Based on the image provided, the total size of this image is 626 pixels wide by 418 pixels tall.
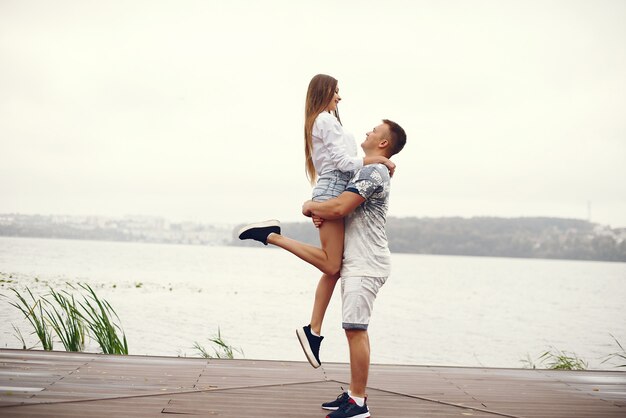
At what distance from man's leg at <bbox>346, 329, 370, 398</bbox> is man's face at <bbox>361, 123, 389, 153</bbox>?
36.7 inches

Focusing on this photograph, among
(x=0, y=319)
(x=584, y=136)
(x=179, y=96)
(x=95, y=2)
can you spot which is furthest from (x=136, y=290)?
(x=584, y=136)

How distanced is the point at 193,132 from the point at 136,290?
38296 mm


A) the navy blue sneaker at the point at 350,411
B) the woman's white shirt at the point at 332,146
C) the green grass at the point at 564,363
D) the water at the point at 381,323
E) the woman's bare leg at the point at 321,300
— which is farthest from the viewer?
the water at the point at 381,323

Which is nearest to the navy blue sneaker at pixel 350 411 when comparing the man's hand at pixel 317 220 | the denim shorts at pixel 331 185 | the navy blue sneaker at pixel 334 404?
the navy blue sneaker at pixel 334 404

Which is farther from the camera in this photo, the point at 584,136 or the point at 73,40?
the point at 584,136

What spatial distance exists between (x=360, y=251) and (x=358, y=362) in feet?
Answer: 1.78

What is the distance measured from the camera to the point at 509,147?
195ft

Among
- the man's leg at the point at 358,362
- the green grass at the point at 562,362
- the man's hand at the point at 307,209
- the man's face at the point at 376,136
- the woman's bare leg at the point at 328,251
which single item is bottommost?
the green grass at the point at 562,362

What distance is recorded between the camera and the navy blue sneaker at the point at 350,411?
350 cm

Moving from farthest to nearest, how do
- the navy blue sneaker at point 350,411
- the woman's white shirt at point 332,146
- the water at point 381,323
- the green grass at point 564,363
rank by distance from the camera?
the water at point 381,323 → the green grass at point 564,363 → the woman's white shirt at point 332,146 → the navy blue sneaker at point 350,411

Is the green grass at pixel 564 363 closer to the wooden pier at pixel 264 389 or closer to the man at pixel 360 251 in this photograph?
the wooden pier at pixel 264 389

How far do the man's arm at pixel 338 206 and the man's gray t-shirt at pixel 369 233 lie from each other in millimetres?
44

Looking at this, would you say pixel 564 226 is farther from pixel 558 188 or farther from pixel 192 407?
pixel 192 407

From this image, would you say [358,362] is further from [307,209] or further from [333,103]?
[333,103]
